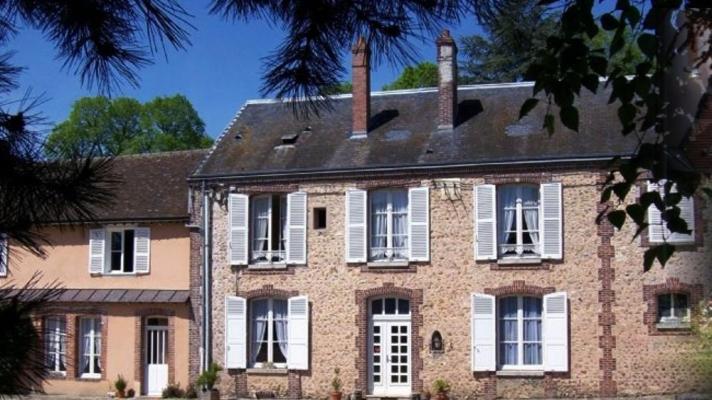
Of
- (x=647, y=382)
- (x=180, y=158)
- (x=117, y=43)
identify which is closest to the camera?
(x=117, y=43)

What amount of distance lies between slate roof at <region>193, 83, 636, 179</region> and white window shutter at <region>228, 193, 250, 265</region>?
57cm

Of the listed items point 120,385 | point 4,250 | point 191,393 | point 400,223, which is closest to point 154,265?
point 120,385

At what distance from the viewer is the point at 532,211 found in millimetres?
21844

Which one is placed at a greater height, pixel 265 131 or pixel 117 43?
pixel 265 131

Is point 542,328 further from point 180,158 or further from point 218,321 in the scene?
point 180,158

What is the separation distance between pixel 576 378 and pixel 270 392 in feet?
21.5

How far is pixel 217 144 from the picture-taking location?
25.1m

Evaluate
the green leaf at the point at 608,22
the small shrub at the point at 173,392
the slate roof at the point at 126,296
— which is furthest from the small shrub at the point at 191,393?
the green leaf at the point at 608,22

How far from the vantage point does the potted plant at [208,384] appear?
2230 centimetres

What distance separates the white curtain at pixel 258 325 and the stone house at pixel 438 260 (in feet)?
0.10

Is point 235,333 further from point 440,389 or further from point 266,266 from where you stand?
point 440,389

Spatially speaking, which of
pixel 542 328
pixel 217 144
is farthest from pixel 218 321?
pixel 542 328

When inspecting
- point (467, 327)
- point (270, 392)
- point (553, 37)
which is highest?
point (553, 37)

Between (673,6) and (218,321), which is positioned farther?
(218,321)
